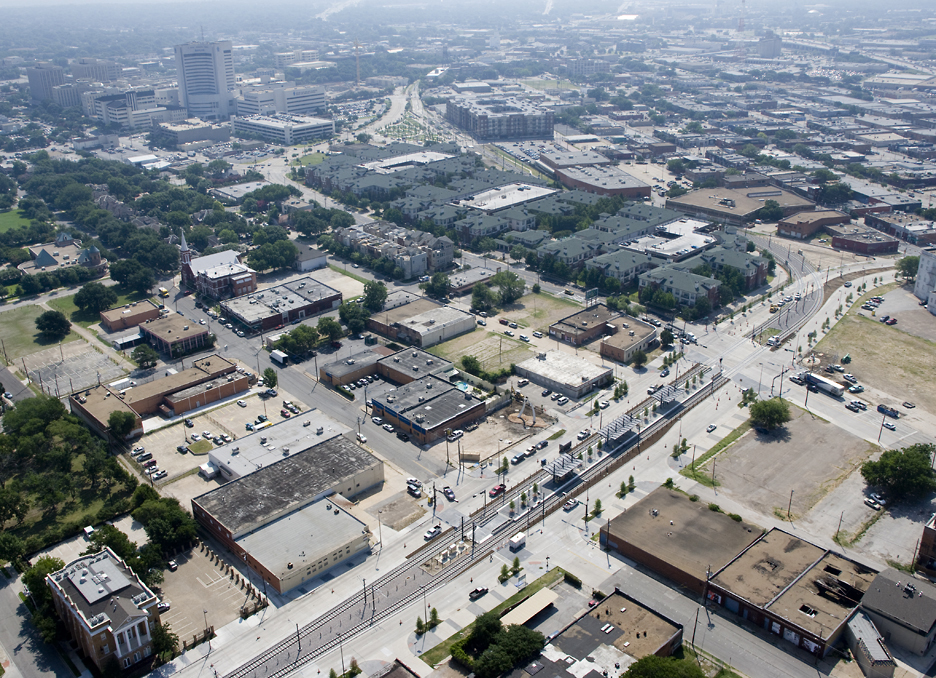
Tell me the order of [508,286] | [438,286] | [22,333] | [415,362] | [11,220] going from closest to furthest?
[415,362], [22,333], [508,286], [438,286], [11,220]

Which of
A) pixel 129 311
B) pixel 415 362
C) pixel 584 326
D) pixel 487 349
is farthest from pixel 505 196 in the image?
pixel 129 311

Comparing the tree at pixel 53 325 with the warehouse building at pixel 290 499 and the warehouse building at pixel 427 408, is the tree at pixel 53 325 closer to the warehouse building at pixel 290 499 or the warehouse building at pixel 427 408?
the warehouse building at pixel 290 499

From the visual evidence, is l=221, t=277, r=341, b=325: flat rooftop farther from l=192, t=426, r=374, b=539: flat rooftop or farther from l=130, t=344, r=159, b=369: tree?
l=192, t=426, r=374, b=539: flat rooftop

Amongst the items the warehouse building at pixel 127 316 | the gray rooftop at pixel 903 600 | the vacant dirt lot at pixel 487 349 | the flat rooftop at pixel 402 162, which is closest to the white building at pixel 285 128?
the flat rooftop at pixel 402 162

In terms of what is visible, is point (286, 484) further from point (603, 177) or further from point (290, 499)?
point (603, 177)

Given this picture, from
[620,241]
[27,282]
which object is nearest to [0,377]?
[27,282]

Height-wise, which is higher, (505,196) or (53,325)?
(505,196)
